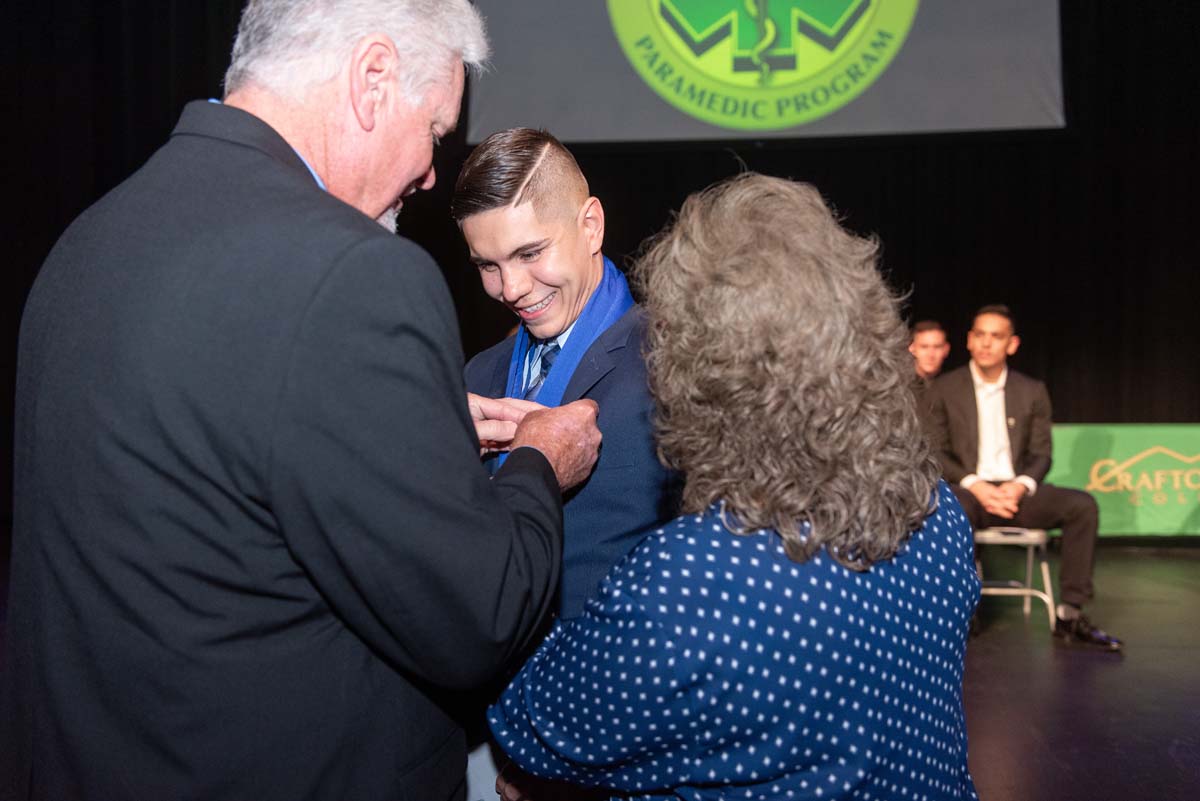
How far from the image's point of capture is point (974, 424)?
5184 millimetres

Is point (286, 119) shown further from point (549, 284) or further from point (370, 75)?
point (549, 284)

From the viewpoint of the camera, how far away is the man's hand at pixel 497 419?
4.22 ft

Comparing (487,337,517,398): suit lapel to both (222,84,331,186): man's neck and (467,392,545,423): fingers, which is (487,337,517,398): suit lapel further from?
(222,84,331,186): man's neck

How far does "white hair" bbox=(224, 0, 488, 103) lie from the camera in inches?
38.2

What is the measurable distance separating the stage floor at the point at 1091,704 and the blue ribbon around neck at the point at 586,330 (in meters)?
2.01

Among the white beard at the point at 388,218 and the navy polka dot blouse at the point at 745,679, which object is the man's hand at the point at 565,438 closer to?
the navy polka dot blouse at the point at 745,679

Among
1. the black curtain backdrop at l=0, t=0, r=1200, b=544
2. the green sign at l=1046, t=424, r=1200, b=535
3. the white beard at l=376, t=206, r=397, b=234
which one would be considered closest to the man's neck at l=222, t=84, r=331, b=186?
the white beard at l=376, t=206, r=397, b=234

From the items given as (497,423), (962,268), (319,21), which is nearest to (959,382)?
(962,268)

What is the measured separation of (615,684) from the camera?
93cm

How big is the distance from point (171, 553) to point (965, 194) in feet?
24.4

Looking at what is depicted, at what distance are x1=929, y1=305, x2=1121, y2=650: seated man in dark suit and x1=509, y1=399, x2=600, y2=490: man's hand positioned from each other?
13.6 feet

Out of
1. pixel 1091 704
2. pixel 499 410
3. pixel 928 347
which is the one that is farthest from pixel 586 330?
pixel 928 347

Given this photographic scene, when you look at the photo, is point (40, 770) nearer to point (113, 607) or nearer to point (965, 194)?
point (113, 607)

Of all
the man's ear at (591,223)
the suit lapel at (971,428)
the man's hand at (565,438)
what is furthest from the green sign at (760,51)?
the man's hand at (565,438)
